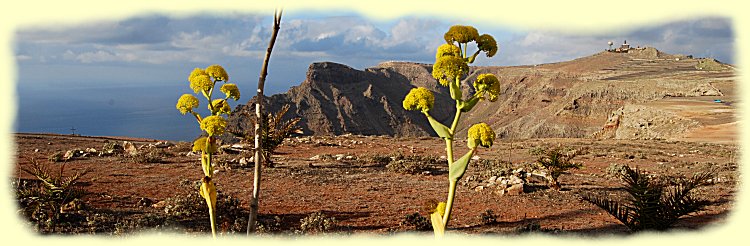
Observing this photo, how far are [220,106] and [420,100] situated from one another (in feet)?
5.93

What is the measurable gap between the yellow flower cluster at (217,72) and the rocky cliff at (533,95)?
7250cm

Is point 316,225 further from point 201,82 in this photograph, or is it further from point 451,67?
point 451,67

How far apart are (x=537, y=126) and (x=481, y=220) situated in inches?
3415

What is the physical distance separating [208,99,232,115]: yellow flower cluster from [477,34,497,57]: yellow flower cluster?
2.21 m

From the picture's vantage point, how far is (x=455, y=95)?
3.24m

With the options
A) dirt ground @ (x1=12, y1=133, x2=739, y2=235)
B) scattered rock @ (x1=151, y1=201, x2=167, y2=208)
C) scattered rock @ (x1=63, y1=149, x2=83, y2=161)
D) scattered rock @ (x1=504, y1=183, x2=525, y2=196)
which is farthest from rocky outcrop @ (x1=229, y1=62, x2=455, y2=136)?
scattered rock @ (x1=151, y1=201, x2=167, y2=208)

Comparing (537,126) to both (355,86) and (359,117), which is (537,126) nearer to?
(359,117)

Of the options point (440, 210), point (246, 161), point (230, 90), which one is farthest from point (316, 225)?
point (246, 161)

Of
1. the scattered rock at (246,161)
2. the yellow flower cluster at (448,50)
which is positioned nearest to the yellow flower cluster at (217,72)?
the yellow flower cluster at (448,50)

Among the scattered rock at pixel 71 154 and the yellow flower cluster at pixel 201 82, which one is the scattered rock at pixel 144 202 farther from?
the scattered rock at pixel 71 154

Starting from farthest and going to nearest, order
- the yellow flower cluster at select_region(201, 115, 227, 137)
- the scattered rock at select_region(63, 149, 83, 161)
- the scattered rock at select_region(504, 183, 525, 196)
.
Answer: the scattered rock at select_region(63, 149, 83, 161), the scattered rock at select_region(504, 183, 525, 196), the yellow flower cluster at select_region(201, 115, 227, 137)

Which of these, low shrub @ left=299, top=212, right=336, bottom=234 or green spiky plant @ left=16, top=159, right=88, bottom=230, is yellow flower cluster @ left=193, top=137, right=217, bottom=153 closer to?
low shrub @ left=299, top=212, right=336, bottom=234

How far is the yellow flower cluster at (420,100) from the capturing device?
328 centimetres

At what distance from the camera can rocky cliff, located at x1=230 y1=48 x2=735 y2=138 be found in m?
80.9
